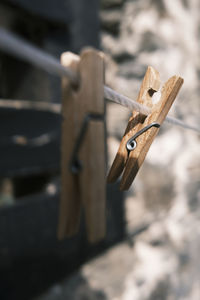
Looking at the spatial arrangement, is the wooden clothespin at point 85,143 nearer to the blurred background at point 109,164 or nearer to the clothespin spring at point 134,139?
the clothespin spring at point 134,139

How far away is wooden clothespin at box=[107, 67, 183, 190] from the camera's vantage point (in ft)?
1.66

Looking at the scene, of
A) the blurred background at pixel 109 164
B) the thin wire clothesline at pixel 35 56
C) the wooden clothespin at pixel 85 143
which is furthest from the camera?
the blurred background at pixel 109 164

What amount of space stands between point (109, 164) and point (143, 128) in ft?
6.61

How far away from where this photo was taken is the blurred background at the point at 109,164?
5.77 ft

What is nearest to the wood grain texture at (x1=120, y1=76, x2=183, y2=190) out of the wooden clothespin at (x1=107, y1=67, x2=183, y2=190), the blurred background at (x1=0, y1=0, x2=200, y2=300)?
the wooden clothespin at (x1=107, y1=67, x2=183, y2=190)

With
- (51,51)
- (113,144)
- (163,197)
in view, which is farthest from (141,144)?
(163,197)

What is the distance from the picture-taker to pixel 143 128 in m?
0.51

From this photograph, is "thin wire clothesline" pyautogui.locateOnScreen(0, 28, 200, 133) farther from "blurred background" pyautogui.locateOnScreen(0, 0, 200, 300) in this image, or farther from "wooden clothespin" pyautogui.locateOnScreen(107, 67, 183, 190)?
"blurred background" pyautogui.locateOnScreen(0, 0, 200, 300)

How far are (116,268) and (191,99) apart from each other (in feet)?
5.81

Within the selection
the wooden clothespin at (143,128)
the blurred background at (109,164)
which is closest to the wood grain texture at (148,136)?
the wooden clothespin at (143,128)

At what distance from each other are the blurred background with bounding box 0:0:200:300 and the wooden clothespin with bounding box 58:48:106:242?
3.84 ft

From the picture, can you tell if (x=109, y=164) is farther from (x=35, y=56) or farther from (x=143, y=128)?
(x=35, y=56)

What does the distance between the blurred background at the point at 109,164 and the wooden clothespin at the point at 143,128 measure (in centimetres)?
120

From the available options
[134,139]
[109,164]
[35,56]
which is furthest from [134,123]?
[109,164]
